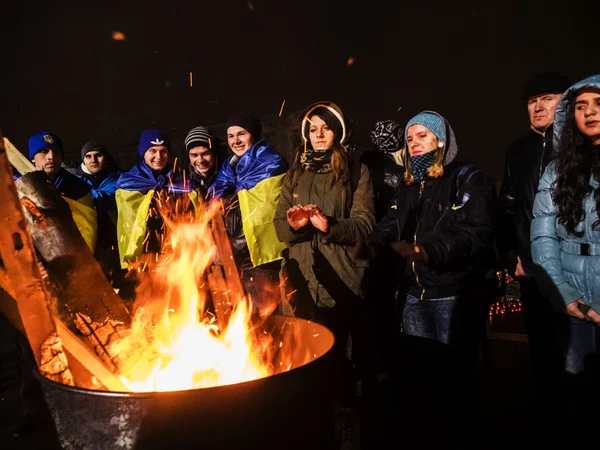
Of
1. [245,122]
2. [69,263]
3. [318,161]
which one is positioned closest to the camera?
[69,263]

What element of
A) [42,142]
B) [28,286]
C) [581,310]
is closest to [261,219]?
[42,142]

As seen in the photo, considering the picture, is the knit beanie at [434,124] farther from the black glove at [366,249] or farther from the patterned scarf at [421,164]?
the black glove at [366,249]

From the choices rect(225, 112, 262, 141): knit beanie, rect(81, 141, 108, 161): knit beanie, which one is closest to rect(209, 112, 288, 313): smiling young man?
rect(225, 112, 262, 141): knit beanie

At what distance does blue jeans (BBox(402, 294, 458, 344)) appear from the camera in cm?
339

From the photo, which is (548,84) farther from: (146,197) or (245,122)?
(146,197)

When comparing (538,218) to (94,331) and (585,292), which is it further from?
(94,331)

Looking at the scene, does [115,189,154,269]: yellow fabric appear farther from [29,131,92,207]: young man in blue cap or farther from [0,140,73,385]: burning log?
[0,140,73,385]: burning log

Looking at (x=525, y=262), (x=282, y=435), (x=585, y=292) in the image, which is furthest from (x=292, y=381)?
(x=525, y=262)

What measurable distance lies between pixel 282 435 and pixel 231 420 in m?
0.28

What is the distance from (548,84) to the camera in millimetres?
3893

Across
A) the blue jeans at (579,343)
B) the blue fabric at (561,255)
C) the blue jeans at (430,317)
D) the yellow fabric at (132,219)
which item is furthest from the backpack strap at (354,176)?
the blue jeans at (579,343)

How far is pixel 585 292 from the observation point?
3004mm

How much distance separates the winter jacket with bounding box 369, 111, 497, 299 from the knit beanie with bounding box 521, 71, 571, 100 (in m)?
1.03

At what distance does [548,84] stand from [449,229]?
1.69 m
